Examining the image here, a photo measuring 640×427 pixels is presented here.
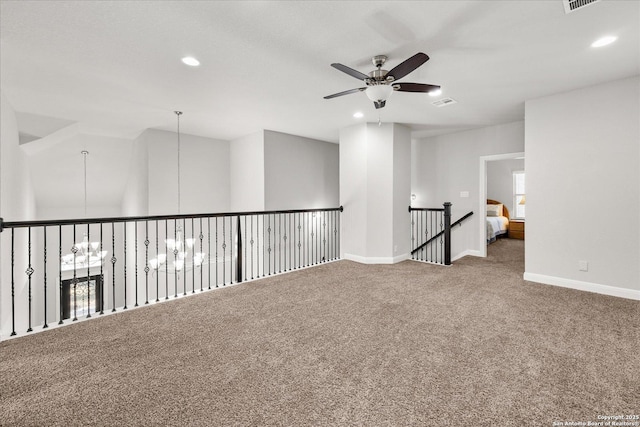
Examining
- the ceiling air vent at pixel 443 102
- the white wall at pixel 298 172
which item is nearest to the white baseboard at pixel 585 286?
the ceiling air vent at pixel 443 102

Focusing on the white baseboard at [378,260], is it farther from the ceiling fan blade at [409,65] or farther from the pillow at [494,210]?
the pillow at [494,210]

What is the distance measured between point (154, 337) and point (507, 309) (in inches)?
141

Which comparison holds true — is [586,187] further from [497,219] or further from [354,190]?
[497,219]

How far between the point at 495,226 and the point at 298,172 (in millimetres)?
5654

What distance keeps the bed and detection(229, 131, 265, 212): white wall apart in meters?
5.89

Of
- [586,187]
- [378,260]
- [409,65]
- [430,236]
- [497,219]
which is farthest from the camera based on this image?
[497,219]

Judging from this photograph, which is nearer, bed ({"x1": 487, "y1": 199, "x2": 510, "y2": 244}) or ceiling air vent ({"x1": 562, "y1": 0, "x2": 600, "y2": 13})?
ceiling air vent ({"x1": 562, "y1": 0, "x2": 600, "y2": 13})

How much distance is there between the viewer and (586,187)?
12.1 ft

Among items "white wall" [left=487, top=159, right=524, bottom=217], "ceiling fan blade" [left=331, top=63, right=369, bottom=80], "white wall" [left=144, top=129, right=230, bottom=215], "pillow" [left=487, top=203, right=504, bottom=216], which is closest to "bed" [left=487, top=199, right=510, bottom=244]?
"pillow" [left=487, top=203, right=504, bottom=216]

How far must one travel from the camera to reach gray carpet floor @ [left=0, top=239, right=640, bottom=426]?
1606 millimetres

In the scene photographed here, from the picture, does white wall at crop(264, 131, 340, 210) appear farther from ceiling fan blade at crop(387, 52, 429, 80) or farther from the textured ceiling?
ceiling fan blade at crop(387, 52, 429, 80)

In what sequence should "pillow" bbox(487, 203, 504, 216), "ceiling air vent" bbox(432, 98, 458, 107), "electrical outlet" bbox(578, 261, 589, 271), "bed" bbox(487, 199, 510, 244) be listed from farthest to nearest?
"pillow" bbox(487, 203, 504, 216) < "bed" bbox(487, 199, 510, 244) < "ceiling air vent" bbox(432, 98, 458, 107) < "electrical outlet" bbox(578, 261, 589, 271)

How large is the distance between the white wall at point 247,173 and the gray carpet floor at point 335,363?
3206mm

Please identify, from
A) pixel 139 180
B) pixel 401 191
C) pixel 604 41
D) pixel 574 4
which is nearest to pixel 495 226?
pixel 401 191
